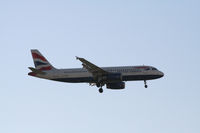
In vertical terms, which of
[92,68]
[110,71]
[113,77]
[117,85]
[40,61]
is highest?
[40,61]

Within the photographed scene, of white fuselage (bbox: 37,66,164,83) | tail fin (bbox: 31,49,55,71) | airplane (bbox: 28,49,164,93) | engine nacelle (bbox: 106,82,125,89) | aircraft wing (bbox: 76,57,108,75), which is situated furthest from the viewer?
tail fin (bbox: 31,49,55,71)

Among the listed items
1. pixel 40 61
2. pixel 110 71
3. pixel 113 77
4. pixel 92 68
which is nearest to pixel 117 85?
pixel 110 71

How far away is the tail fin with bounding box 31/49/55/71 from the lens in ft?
298

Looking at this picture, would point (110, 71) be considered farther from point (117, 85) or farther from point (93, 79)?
point (93, 79)

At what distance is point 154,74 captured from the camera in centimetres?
8550

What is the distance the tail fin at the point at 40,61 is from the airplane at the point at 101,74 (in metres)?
1.29

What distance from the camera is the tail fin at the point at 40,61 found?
90.8 meters

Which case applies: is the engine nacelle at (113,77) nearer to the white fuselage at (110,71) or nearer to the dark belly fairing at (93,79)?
the white fuselage at (110,71)

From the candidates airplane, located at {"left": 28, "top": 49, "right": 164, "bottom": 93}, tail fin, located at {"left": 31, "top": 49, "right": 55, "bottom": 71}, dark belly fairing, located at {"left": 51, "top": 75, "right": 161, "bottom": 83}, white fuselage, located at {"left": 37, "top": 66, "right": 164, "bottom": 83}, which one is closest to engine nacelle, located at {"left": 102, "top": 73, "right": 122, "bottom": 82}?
airplane, located at {"left": 28, "top": 49, "right": 164, "bottom": 93}

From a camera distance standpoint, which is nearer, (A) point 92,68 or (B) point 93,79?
(A) point 92,68

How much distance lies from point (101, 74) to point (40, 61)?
14.7 meters

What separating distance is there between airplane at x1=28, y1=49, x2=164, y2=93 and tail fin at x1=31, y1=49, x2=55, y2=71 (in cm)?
129

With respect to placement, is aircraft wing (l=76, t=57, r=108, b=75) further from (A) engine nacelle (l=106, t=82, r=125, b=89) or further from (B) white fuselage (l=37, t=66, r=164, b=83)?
(A) engine nacelle (l=106, t=82, r=125, b=89)

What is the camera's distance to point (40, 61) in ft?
305
